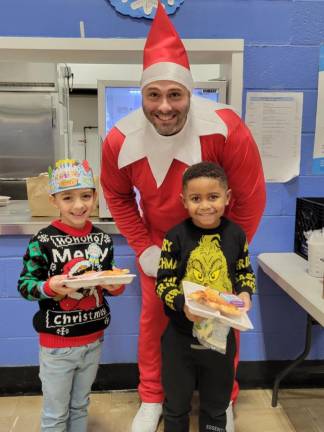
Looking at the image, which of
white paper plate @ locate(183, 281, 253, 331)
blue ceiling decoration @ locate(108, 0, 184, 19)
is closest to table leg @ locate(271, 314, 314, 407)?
white paper plate @ locate(183, 281, 253, 331)

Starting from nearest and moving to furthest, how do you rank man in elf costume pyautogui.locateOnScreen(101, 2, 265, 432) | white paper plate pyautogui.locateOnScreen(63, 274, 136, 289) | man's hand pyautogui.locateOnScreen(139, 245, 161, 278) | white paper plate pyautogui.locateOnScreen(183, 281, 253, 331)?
white paper plate pyautogui.locateOnScreen(183, 281, 253, 331) → white paper plate pyautogui.locateOnScreen(63, 274, 136, 289) → man in elf costume pyautogui.locateOnScreen(101, 2, 265, 432) → man's hand pyautogui.locateOnScreen(139, 245, 161, 278)

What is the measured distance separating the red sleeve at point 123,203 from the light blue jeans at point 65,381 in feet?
1.51

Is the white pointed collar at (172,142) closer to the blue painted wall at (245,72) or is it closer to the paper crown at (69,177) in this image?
the paper crown at (69,177)

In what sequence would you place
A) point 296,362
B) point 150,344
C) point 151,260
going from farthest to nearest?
point 296,362 < point 150,344 < point 151,260

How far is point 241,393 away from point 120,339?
71cm

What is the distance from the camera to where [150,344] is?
6.24 feet

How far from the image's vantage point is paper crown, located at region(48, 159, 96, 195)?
1409mm

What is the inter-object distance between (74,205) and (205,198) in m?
0.44

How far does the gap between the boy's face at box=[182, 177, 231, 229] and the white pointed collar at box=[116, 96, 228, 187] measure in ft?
0.78

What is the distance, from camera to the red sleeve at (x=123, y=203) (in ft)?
5.68

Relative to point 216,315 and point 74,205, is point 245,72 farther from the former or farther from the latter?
point 216,315

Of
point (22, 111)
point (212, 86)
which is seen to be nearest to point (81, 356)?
point (212, 86)

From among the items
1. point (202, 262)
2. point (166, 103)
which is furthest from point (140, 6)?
point (202, 262)

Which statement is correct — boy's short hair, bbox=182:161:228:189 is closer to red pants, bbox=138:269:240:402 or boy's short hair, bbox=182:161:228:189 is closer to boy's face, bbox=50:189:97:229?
boy's face, bbox=50:189:97:229
